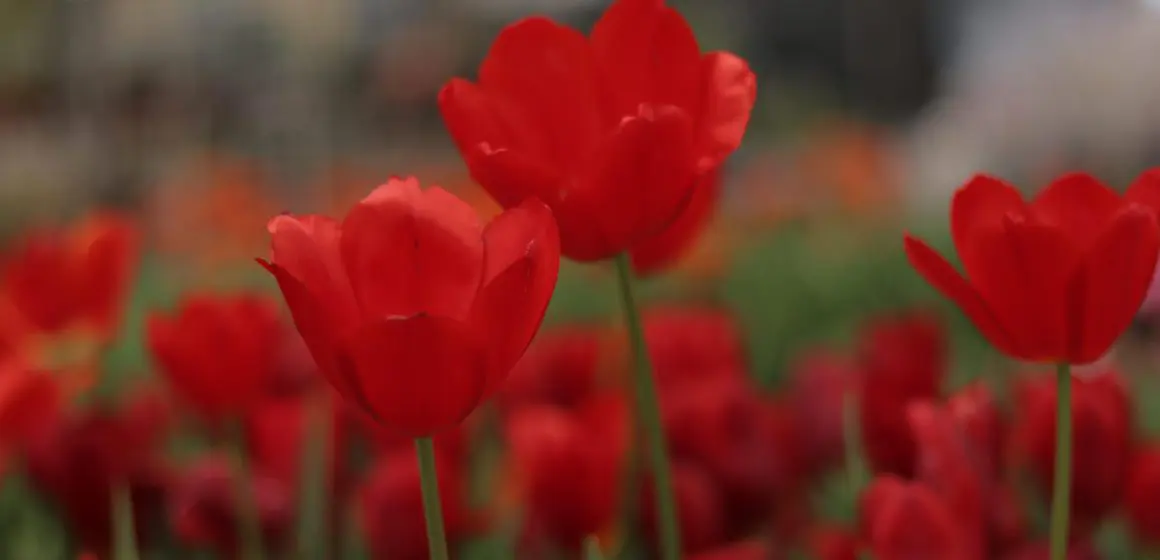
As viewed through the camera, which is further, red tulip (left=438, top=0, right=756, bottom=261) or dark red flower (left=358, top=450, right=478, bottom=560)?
dark red flower (left=358, top=450, right=478, bottom=560)

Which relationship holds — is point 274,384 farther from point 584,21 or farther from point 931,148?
point 584,21

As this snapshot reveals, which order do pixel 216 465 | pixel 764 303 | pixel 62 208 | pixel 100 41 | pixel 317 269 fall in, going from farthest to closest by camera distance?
pixel 100 41 < pixel 62 208 < pixel 764 303 < pixel 216 465 < pixel 317 269

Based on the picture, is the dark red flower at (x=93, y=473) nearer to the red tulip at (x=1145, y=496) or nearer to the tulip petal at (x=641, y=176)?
the tulip petal at (x=641, y=176)

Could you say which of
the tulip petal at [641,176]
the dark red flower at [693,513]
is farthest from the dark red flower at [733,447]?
the tulip petal at [641,176]

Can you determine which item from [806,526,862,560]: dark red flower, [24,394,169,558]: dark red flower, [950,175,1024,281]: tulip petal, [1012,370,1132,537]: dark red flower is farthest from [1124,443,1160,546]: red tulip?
[24,394,169,558]: dark red flower

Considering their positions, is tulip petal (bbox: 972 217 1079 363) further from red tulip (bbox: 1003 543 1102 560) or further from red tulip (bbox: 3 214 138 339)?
red tulip (bbox: 3 214 138 339)

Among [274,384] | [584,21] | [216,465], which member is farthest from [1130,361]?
[584,21]
